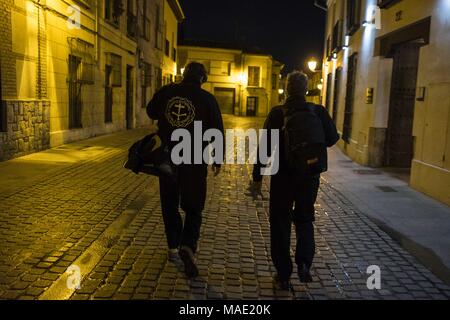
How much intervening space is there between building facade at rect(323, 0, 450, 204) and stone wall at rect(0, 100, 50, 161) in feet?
26.5

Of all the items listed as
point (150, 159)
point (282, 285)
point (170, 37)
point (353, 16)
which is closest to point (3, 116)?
point (150, 159)

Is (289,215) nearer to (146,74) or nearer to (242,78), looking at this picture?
(146,74)

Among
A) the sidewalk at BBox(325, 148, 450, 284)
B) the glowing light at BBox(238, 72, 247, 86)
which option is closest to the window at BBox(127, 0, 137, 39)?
the sidewalk at BBox(325, 148, 450, 284)

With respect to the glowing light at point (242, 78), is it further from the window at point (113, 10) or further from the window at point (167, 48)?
the window at point (113, 10)

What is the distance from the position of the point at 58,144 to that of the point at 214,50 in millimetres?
37809

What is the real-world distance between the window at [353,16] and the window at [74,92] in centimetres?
840

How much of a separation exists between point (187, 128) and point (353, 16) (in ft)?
41.9

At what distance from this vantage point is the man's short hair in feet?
13.7

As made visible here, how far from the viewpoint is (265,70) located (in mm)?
51875

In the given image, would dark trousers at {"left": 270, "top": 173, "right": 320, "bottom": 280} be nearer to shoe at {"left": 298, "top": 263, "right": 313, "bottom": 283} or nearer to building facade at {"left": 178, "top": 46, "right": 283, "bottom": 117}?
shoe at {"left": 298, "top": 263, "right": 313, "bottom": 283}

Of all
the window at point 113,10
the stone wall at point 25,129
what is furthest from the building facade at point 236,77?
the stone wall at point 25,129

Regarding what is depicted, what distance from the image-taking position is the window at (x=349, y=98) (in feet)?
48.5
